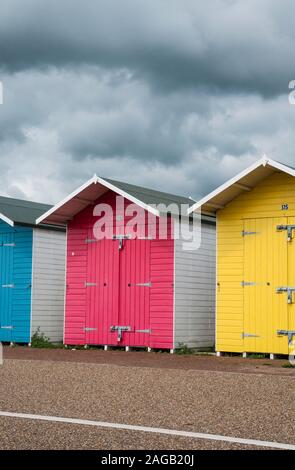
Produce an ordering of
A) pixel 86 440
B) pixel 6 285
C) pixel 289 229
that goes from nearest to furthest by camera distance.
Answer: pixel 86 440
pixel 289 229
pixel 6 285

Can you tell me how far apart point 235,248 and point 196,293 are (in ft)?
6.28

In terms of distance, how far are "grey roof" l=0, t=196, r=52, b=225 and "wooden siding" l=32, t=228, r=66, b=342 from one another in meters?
0.46

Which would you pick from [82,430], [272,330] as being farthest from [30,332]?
[82,430]

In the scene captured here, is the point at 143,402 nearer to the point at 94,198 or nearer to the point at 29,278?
the point at 94,198

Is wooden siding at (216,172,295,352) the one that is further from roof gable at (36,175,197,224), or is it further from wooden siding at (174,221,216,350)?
roof gable at (36,175,197,224)

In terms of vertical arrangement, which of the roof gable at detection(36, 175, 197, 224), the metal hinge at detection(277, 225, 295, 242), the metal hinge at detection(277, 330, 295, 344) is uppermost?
the roof gable at detection(36, 175, 197, 224)

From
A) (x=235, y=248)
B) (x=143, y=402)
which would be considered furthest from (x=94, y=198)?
(x=143, y=402)

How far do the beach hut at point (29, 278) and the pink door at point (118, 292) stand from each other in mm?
1804

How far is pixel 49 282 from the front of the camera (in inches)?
725

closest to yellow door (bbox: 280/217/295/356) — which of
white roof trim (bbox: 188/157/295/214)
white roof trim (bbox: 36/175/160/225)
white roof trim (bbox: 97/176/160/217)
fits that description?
white roof trim (bbox: 188/157/295/214)

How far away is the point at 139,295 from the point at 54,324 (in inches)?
141

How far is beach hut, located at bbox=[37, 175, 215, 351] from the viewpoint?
15500 millimetres

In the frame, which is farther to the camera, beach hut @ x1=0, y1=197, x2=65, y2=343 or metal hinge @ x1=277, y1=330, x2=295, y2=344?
beach hut @ x1=0, y1=197, x2=65, y2=343

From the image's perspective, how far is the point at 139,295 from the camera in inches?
625
